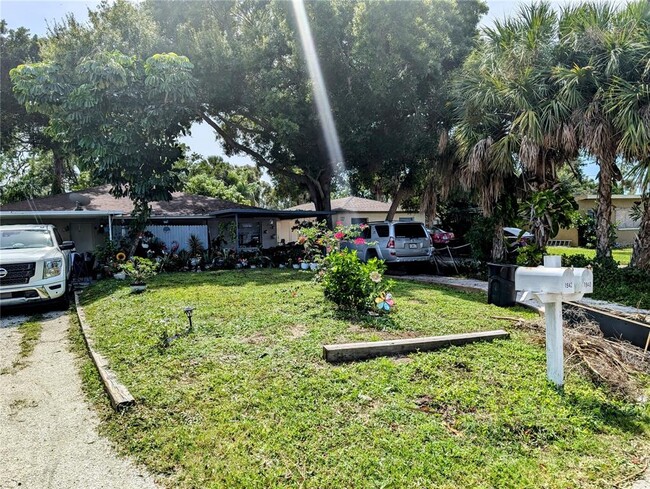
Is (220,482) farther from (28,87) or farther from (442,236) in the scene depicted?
(442,236)

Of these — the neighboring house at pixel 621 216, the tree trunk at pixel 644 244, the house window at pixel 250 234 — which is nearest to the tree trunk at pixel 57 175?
the house window at pixel 250 234

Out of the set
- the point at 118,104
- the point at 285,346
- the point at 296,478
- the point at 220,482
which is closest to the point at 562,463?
the point at 296,478

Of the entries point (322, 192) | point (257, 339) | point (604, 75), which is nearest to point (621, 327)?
point (257, 339)

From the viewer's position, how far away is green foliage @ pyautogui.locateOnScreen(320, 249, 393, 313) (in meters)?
5.84

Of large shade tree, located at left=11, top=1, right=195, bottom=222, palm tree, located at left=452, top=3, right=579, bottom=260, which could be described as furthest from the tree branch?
palm tree, located at left=452, top=3, right=579, bottom=260

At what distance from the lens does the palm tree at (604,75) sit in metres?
7.96

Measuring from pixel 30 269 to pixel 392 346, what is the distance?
269 inches

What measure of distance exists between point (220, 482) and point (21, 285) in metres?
6.85

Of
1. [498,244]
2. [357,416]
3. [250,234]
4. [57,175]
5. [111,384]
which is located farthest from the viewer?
[57,175]

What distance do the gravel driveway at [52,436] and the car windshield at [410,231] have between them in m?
9.36

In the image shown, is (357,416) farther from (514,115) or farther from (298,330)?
(514,115)

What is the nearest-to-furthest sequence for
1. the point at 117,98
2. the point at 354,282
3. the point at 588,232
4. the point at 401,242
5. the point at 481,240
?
1. the point at 354,282
2. the point at 401,242
3. the point at 481,240
4. the point at 117,98
5. the point at 588,232

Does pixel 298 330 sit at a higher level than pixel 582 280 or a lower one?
lower

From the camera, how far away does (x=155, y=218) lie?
1539cm
